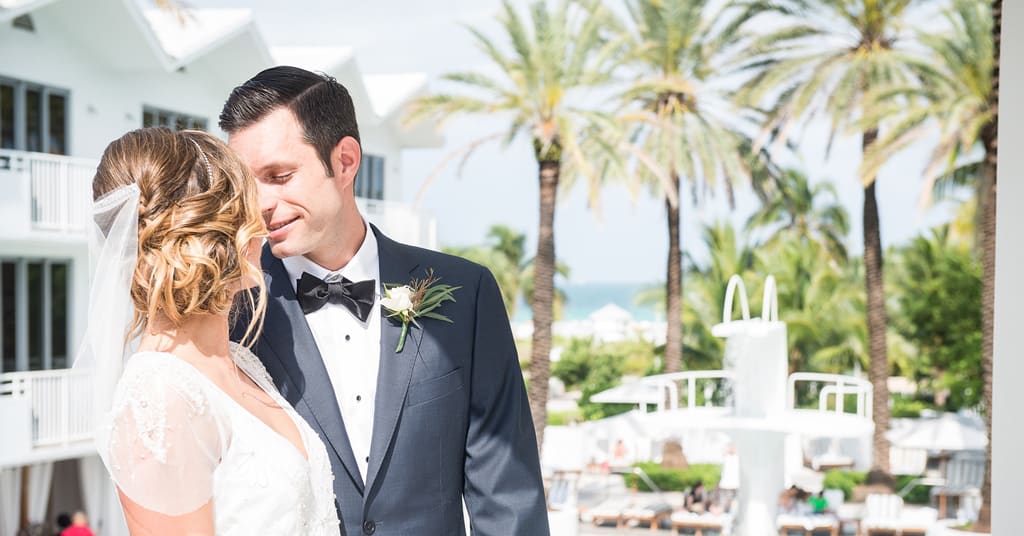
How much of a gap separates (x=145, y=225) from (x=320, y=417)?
54cm

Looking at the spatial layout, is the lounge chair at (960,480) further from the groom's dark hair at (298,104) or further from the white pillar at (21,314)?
the groom's dark hair at (298,104)

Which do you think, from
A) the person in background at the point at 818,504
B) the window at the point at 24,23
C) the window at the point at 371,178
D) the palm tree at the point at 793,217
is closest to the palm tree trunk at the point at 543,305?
the window at the point at 371,178

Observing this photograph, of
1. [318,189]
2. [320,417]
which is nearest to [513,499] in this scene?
[320,417]

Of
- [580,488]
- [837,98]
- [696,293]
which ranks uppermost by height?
[837,98]

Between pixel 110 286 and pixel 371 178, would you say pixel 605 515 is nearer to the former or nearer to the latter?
pixel 371 178

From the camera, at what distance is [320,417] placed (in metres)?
2.21

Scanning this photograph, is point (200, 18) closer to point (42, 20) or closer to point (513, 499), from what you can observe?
point (42, 20)

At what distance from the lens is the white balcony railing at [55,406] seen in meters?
13.8

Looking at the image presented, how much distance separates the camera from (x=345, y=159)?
91.4 inches

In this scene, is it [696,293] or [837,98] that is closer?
[837,98]

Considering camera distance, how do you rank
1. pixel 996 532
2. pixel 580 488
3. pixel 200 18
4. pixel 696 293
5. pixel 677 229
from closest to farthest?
pixel 996 532, pixel 200 18, pixel 677 229, pixel 580 488, pixel 696 293

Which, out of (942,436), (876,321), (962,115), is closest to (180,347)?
(962,115)

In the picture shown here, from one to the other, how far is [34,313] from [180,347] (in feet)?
45.1

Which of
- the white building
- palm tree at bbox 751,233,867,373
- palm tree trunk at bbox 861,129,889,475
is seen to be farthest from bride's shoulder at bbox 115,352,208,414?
palm tree at bbox 751,233,867,373
